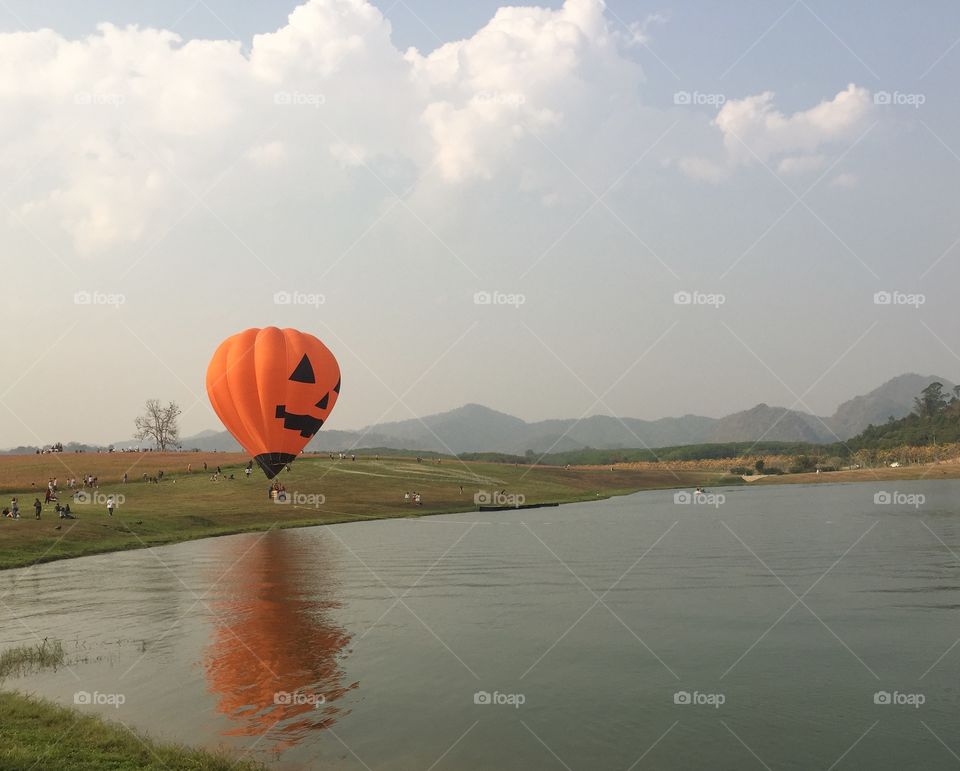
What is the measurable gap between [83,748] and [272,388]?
46.0m

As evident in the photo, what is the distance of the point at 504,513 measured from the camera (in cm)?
9538

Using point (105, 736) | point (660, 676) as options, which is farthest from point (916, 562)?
point (105, 736)

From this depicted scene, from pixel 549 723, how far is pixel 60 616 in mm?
22489

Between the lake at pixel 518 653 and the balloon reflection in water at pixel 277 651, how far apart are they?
0.40ft

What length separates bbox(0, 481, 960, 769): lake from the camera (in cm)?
1936

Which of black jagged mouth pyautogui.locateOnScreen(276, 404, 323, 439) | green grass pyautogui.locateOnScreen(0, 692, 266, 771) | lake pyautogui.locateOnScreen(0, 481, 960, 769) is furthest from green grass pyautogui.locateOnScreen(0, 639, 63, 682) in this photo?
black jagged mouth pyautogui.locateOnScreen(276, 404, 323, 439)

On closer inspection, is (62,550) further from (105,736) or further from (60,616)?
(105,736)

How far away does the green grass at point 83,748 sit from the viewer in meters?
16.6

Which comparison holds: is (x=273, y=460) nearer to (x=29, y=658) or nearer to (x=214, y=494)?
(x=214, y=494)

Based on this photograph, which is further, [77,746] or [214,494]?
[214,494]

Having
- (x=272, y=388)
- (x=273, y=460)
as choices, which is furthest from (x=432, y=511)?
(x=272, y=388)

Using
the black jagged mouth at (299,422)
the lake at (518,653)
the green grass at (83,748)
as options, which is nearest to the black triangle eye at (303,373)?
the black jagged mouth at (299,422)

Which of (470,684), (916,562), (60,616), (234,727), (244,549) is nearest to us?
(234,727)

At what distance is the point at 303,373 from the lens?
63.3 meters
